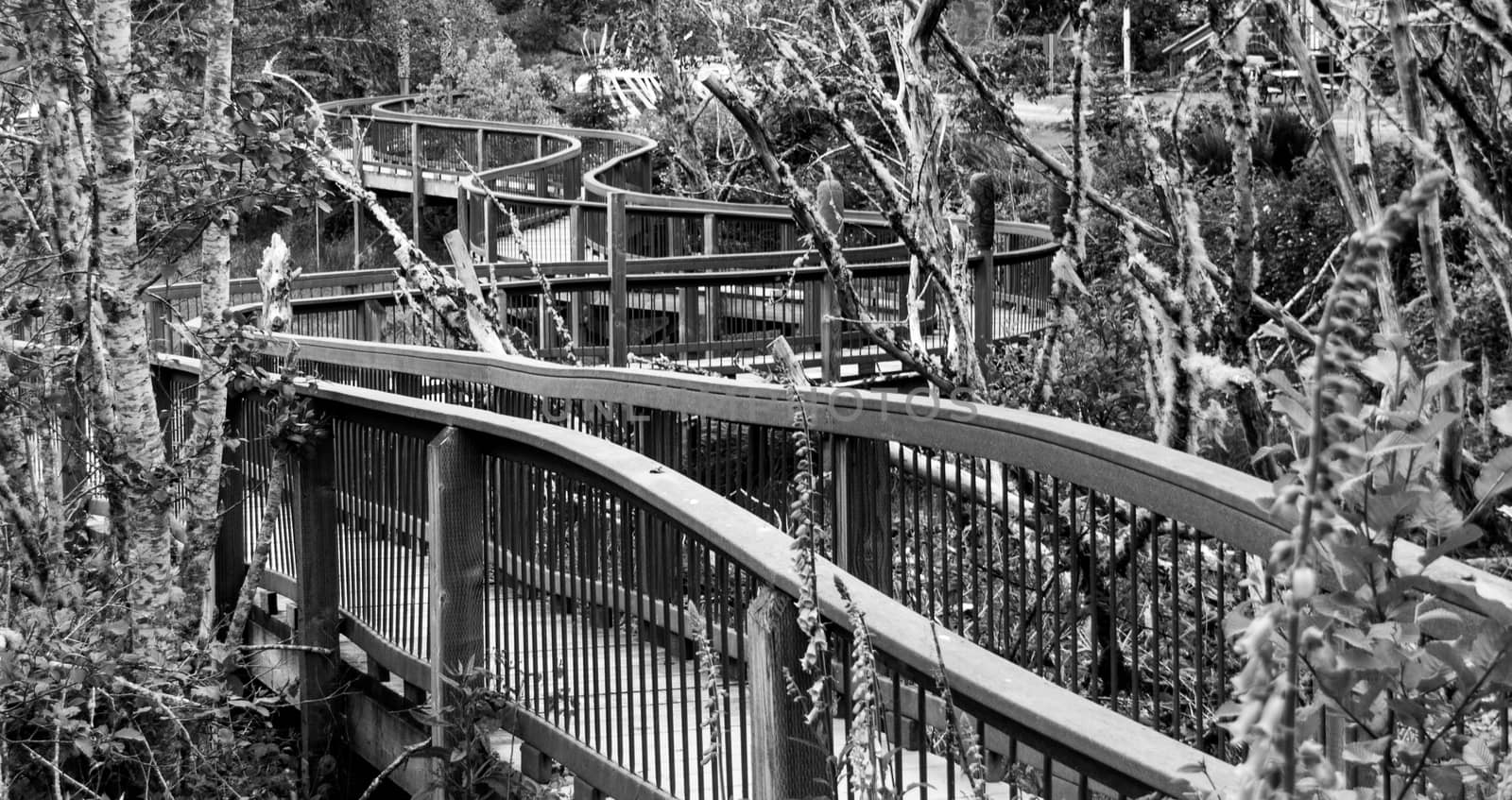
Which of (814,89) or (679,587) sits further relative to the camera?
(814,89)

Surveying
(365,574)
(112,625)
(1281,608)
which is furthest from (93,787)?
(1281,608)

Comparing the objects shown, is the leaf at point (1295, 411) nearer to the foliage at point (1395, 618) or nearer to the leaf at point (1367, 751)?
the foliage at point (1395, 618)

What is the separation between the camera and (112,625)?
17.4 feet

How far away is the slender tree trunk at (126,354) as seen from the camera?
555 cm

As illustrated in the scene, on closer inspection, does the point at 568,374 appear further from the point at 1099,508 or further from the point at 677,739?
the point at 1099,508

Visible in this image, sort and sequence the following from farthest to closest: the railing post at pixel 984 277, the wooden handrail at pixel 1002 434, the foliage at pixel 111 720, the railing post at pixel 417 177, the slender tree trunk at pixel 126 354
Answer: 1. the railing post at pixel 417 177
2. the railing post at pixel 984 277
3. the slender tree trunk at pixel 126 354
4. the foliage at pixel 111 720
5. the wooden handrail at pixel 1002 434

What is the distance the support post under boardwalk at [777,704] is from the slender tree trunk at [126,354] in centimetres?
363

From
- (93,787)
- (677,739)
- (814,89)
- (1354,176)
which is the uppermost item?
(814,89)

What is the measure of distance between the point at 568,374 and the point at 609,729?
191 cm

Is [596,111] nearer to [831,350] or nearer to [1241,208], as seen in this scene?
[831,350]

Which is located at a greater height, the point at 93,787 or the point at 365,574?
the point at 365,574

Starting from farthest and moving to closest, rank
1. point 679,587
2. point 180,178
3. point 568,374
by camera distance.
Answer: point 180,178 → point 568,374 → point 679,587

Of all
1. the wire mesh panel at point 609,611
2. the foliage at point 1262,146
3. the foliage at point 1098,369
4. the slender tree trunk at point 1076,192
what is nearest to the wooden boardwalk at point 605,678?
the wire mesh panel at point 609,611

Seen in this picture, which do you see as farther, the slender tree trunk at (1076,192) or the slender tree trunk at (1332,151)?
the slender tree trunk at (1076,192)
